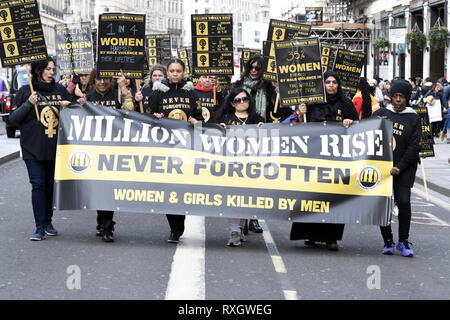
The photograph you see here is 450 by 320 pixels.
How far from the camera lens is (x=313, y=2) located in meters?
87.8

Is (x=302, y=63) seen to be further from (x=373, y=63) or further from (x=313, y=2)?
(x=313, y=2)

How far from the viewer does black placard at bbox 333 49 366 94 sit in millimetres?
14023

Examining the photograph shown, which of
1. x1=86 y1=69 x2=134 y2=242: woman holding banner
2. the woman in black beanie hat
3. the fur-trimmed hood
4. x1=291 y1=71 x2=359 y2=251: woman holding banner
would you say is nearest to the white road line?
x1=86 y1=69 x2=134 y2=242: woman holding banner

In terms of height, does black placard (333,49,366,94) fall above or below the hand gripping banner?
above

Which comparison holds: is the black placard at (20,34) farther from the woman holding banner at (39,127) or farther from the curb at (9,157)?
the curb at (9,157)

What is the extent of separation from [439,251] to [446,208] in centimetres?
398

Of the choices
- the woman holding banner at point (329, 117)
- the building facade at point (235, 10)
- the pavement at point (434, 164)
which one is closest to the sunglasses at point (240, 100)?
the woman holding banner at point (329, 117)

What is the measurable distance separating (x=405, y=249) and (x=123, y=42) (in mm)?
4011

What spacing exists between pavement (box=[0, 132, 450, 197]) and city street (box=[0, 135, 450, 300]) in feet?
15.1

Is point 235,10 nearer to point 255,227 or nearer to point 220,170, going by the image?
point 255,227

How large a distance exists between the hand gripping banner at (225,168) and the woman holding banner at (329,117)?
0.24m

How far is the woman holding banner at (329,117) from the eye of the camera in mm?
8961

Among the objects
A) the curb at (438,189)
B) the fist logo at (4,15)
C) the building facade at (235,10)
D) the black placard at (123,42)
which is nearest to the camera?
the fist logo at (4,15)

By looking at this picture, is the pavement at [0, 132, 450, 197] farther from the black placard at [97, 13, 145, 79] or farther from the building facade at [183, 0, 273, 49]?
the building facade at [183, 0, 273, 49]
